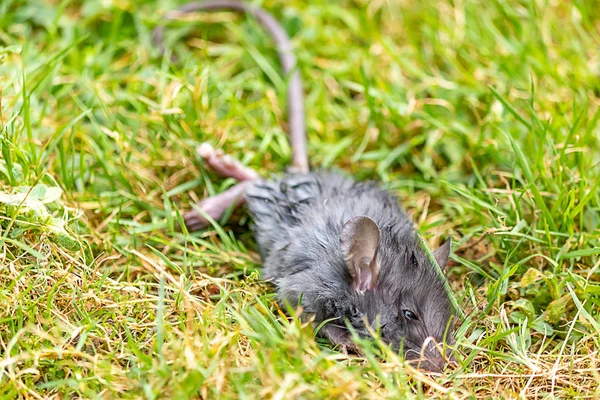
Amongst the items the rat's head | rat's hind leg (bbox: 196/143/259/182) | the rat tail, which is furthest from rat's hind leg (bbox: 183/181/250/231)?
the rat's head

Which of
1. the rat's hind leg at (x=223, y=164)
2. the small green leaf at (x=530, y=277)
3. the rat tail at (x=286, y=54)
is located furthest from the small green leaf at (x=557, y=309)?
the rat's hind leg at (x=223, y=164)

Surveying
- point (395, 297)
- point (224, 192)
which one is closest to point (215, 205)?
point (224, 192)

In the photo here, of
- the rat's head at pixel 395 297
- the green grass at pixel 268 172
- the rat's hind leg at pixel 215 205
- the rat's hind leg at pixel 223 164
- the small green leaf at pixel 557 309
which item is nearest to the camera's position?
the green grass at pixel 268 172

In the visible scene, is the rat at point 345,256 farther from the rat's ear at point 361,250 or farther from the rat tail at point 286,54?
the rat tail at point 286,54

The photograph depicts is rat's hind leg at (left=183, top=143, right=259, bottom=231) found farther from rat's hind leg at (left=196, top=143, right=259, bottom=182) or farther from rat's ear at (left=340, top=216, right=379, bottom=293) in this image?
rat's ear at (left=340, top=216, right=379, bottom=293)

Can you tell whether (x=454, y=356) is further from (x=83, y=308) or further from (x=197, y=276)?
(x=83, y=308)

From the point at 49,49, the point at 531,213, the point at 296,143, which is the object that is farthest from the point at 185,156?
the point at 531,213

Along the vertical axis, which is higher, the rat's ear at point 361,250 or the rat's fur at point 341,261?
the rat's ear at point 361,250

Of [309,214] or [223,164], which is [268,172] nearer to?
[223,164]
